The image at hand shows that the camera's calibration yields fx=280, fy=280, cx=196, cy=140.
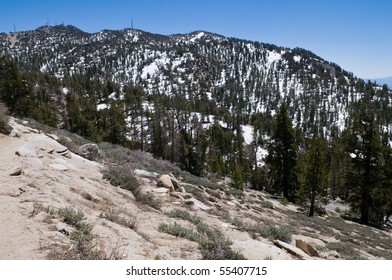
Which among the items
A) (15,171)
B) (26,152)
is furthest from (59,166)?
(15,171)

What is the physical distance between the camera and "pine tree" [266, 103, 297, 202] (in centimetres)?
3017

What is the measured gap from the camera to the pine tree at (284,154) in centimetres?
3017

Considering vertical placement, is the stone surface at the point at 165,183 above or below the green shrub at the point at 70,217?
below

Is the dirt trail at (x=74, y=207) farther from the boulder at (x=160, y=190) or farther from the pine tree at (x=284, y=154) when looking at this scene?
the pine tree at (x=284, y=154)

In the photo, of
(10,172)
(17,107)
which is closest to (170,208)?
(10,172)

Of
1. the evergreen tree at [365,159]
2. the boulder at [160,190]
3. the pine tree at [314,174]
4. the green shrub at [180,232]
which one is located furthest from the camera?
the evergreen tree at [365,159]

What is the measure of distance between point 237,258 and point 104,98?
129 meters

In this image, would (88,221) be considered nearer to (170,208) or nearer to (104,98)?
(170,208)

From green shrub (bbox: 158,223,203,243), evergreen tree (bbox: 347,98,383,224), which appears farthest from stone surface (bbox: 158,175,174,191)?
evergreen tree (bbox: 347,98,383,224)

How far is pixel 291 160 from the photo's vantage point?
30359mm

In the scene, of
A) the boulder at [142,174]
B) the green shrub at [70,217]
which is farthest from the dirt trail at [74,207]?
the boulder at [142,174]

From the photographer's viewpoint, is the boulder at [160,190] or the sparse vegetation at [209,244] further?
the boulder at [160,190]

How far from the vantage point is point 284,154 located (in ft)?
98.7

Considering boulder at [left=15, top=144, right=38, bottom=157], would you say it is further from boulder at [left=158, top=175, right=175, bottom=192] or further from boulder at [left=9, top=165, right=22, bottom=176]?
boulder at [left=158, top=175, right=175, bottom=192]
